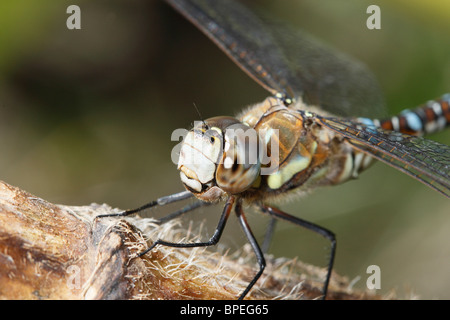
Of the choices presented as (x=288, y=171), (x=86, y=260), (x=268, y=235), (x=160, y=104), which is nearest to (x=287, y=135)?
(x=288, y=171)

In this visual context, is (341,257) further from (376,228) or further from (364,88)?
(364,88)

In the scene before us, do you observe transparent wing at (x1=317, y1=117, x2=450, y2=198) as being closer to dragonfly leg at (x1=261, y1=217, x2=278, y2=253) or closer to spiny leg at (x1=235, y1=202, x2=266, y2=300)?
spiny leg at (x1=235, y1=202, x2=266, y2=300)

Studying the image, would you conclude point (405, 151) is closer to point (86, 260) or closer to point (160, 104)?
point (86, 260)

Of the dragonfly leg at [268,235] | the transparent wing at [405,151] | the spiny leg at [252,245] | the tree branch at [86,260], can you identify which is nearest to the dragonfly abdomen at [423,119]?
the transparent wing at [405,151]

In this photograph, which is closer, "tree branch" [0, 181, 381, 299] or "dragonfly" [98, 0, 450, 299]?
"tree branch" [0, 181, 381, 299]

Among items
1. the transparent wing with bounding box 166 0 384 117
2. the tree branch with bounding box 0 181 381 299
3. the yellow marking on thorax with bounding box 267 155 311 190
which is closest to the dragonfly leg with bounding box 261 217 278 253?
the yellow marking on thorax with bounding box 267 155 311 190
